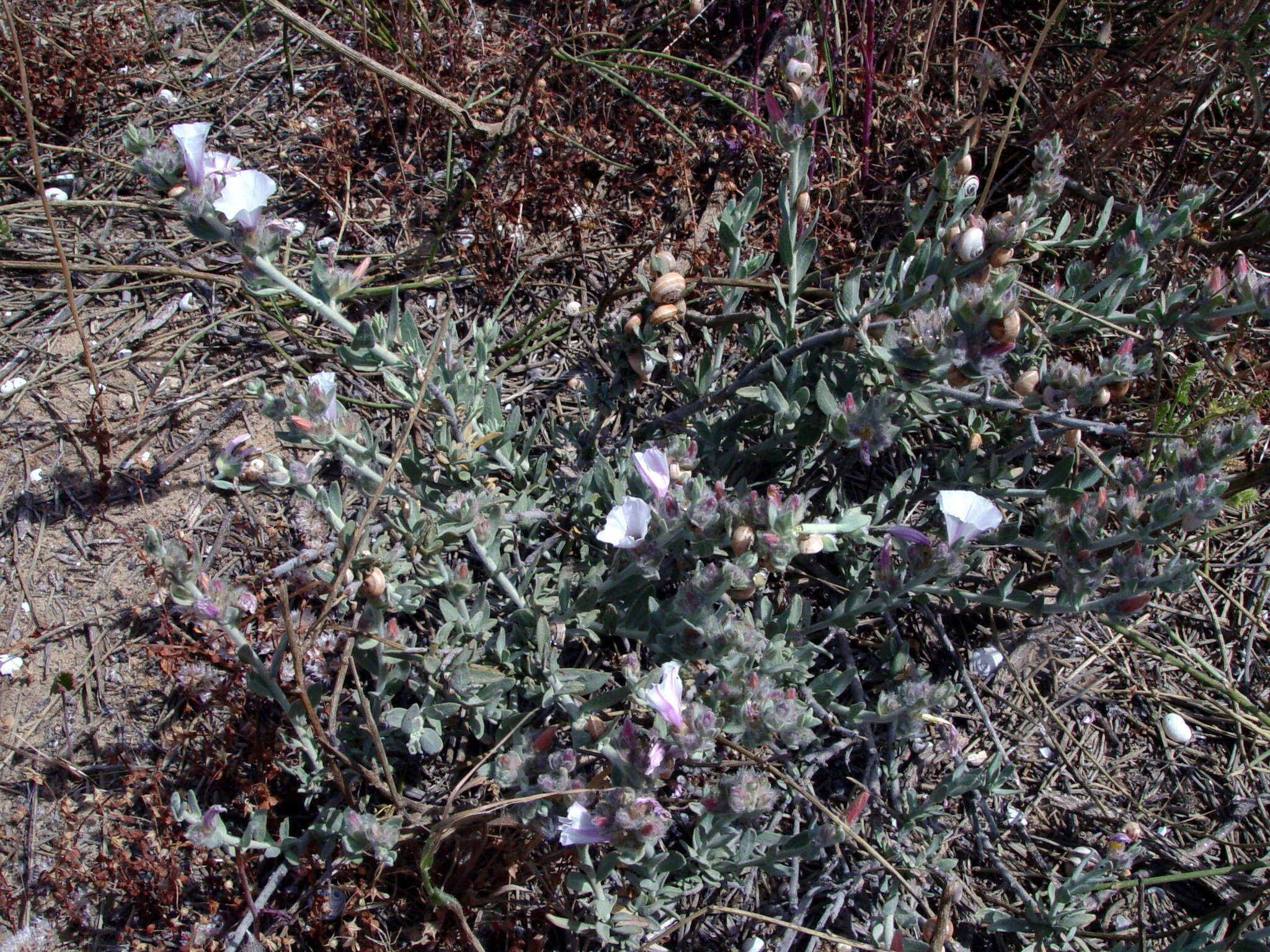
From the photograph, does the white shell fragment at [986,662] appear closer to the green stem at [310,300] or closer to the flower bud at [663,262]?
the flower bud at [663,262]

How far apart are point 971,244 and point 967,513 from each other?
0.71 m

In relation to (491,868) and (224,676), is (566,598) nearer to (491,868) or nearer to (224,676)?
(491,868)

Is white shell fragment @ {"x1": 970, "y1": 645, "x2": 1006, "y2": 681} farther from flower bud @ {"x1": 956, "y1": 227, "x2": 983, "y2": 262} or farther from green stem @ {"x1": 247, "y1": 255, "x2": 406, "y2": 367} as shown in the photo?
green stem @ {"x1": 247, "y1": 255, "x2": 406, "y2": 367}

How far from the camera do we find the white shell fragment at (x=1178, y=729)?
2.71m

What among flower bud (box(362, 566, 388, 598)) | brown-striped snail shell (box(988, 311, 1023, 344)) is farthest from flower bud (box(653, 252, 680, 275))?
flower bud (box(362, 566, 388, 598))

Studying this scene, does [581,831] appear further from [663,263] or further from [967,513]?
[663,263]

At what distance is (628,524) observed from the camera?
2014 millimetres

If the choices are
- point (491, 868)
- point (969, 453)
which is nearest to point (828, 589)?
point (969, 453)

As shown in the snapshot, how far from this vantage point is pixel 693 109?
3613 mm

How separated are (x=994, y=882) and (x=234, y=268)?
339cm

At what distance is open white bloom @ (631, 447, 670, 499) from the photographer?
200 centimetres

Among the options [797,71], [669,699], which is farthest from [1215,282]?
[669,699]

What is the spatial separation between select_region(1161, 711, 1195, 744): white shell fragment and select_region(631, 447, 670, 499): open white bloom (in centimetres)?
195

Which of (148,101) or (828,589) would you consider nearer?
(828,589)
